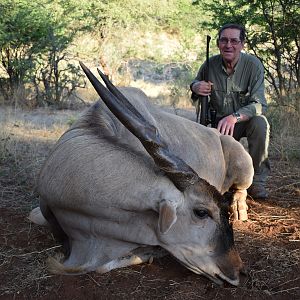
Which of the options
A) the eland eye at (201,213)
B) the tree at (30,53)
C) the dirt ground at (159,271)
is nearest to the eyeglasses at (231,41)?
the dirt ground at (159,271)

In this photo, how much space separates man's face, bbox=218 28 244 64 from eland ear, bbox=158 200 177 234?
2.48 metres

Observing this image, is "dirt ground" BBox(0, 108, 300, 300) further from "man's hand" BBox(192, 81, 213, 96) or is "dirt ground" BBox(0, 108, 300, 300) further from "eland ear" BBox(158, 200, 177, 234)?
"man's hand" BBox(192, 81, 213, 96)

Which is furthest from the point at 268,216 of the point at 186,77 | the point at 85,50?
the point at 85,50

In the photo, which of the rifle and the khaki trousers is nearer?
the khaki trousers

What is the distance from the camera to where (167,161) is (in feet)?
8.98

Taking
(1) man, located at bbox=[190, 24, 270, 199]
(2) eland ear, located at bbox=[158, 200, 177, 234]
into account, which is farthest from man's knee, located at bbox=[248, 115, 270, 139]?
(2) eland ear, located at bbox=[158, 200, 177, 234]

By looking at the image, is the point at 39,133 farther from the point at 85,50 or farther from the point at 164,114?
the point at 85,50

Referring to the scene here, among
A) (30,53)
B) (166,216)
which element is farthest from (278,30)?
(166,216)

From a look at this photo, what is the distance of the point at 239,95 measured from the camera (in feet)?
16.0

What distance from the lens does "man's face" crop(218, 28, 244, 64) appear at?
4.76m

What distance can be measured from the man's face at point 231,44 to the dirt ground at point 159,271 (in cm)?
148

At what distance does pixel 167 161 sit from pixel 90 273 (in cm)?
80

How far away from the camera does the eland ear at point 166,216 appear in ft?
8.77

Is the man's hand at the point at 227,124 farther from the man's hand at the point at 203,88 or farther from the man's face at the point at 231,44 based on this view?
the man's face at the point at 231,44
